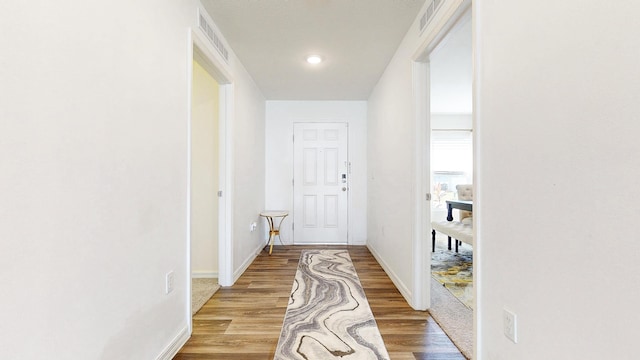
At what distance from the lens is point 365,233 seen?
188 inches

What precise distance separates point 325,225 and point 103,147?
3864 millimetres

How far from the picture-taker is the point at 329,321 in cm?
215

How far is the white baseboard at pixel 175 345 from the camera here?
1666 mm

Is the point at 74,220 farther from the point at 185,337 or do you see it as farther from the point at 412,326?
the point at 412,326

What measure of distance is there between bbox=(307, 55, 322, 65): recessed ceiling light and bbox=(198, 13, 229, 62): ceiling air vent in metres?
0.86

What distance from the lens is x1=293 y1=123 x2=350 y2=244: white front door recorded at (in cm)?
480

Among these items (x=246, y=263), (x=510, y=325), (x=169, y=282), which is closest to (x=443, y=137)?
(x=246, y=263)

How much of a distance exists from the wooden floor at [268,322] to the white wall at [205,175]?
528 mm

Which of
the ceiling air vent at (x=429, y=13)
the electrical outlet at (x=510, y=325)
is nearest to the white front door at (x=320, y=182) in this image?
the ceiling air vent at (x=429, y=13)

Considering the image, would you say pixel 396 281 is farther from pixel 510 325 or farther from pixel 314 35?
pixel 314 35

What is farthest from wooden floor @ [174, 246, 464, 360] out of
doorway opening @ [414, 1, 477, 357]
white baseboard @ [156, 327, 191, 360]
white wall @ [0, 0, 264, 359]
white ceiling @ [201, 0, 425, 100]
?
white ceiling @ [201, 0, 425, 100]

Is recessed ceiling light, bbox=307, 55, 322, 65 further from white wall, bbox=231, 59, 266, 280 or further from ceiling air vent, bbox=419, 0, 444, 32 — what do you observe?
ceiling air vent, bbox=419, 0, 444, 32

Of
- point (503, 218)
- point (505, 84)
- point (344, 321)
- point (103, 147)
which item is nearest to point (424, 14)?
point (505, 84)

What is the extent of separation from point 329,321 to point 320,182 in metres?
2.86
